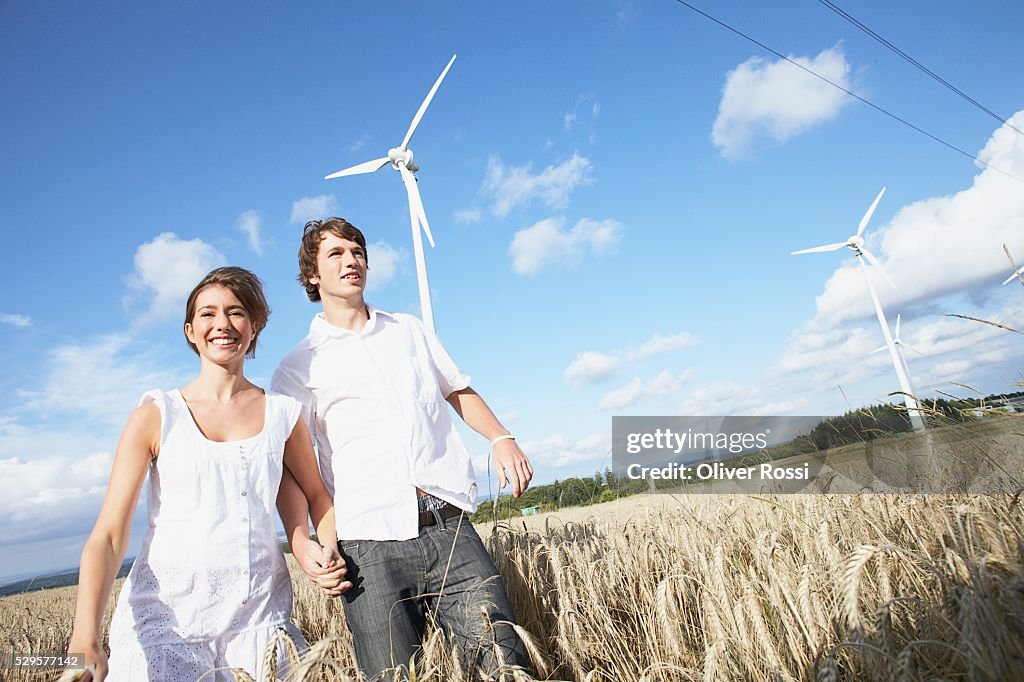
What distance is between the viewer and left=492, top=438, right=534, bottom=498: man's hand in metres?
3.77

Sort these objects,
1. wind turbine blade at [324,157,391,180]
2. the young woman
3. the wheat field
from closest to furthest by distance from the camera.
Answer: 1. the wheat field
2. the young woman
3. wind turbine blade at [324,157,391,180]

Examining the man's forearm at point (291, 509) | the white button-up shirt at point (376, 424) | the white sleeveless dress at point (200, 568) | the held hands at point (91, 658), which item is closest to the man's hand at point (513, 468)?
the white button-up shirt at point (376, 424)

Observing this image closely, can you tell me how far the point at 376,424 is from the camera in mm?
3650

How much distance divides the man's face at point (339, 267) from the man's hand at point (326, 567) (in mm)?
1471

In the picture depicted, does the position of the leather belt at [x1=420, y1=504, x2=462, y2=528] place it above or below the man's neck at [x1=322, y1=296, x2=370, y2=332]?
below

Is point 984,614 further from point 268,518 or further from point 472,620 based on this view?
point 268,518

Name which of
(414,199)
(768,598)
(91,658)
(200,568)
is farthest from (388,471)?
(414,199)

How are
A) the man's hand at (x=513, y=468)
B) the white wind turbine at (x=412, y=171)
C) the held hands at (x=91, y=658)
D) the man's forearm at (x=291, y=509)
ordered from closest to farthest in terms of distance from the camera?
the held hands at (x=91, y=658)
the man's forearm at (x=291, y=509)
the man's hand at (x=513, y=468)
the white wind turbine at (x=412, y=171)

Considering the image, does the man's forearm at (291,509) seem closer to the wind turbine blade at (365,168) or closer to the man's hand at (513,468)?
the man's hand at (513,468)

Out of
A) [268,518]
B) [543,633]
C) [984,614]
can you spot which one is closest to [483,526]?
Answer: [543,633]

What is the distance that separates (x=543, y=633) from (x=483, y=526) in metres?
2.97

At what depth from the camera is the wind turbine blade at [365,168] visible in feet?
62.3

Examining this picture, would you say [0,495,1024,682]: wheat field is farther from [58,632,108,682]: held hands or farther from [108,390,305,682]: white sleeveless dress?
[58,632,108,682]: held hands

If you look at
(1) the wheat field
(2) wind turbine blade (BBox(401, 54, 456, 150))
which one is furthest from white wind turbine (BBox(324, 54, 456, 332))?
(1) the wheat field
